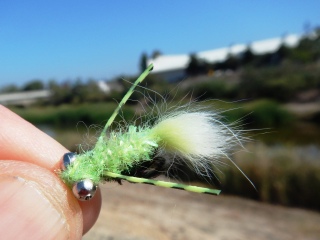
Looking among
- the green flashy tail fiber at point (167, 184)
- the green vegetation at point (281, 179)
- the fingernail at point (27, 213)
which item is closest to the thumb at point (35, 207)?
the fingernail at point (27, 213)

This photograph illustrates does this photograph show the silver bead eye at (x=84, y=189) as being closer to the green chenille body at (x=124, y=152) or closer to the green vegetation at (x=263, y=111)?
the green chenille body at (x=124, y=152)

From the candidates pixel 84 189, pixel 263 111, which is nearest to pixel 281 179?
pixel 84 189

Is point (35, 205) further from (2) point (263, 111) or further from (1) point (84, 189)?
(2) point (263, 111)

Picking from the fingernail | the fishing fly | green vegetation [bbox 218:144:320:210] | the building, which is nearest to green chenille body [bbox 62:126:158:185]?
the fishing fly

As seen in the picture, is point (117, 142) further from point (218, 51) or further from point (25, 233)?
point (218, 51)

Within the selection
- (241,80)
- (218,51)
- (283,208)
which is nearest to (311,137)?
(241,80)

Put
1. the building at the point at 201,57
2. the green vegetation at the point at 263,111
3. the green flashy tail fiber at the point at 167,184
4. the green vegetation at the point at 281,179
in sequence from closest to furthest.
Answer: the green flashy tail fiber at the point at 167,184, the green vegetation at the point at 281,179, the green vegetation at the point at 263,111, the building at the point at 201,57

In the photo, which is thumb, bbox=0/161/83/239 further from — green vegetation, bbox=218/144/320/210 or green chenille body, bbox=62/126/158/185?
green vegetation, bbox=218/144/320/210
